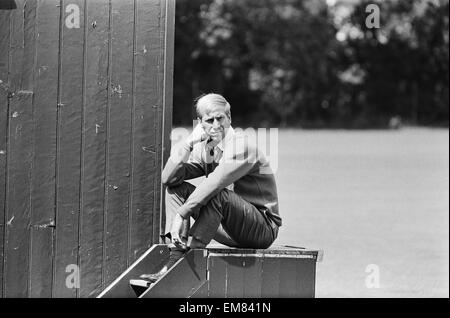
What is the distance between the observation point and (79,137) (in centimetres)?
628

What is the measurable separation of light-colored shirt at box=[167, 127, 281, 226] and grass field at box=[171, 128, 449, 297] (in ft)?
10.3

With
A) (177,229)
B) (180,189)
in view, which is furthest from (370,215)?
(177,229)

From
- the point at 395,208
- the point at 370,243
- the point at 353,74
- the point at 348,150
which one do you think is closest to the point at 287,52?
the point at 353,74

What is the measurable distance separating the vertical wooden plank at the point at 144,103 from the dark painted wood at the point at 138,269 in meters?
0.17

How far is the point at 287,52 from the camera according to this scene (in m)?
56.1

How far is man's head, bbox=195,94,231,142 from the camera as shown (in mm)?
5777

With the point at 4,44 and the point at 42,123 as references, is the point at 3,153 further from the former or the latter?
the point at 4,44

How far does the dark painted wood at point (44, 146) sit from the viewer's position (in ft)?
20.5

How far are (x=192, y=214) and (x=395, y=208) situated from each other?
11.4 metres

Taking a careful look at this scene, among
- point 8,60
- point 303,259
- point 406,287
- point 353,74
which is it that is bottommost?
point 406,287

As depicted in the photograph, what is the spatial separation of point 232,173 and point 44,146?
1362mm

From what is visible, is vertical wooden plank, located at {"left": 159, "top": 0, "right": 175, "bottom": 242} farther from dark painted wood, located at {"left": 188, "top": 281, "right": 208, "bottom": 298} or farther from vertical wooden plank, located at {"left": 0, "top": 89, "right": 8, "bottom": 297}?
vertical wooden plank, located at {"left": 0, "top": 89, "right": 8, "bottom": 297}

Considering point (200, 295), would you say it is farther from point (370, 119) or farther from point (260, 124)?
point (370, 119)

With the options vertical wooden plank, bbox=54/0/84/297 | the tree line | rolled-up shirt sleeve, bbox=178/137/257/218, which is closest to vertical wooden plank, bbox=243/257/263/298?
rolled-up shirt sleeve, bbox=178/137/257/218
